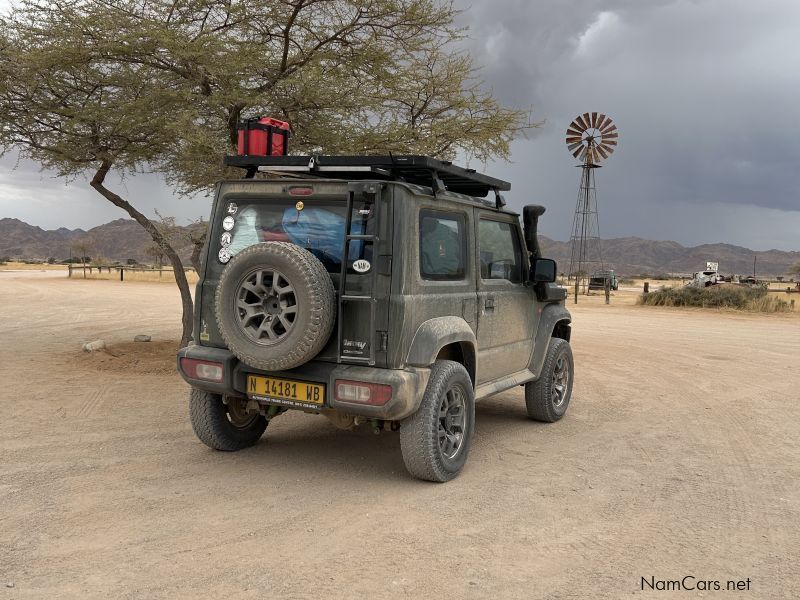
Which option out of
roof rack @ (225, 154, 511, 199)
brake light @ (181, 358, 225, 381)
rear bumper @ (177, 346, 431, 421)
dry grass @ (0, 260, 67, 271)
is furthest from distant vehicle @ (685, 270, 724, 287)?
dry grass @ (0, 260, 67, 271)

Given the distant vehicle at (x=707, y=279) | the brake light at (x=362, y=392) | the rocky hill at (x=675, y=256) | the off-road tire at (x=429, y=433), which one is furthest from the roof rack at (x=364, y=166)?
the rocky hill at (x=675, y=256)

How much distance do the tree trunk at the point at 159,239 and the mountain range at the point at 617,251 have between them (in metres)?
118

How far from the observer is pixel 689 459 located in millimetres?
5945

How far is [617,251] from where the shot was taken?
576 feet

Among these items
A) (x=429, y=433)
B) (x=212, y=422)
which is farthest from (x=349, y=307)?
(x=212, y=422)

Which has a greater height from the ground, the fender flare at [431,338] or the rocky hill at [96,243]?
the rocky hill at [96,243]

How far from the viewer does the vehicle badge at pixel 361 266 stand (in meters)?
4.78

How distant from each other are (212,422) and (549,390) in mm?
3416

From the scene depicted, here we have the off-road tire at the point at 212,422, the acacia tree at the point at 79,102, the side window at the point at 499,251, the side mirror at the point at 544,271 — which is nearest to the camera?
the off-road tire at the point at 212,422

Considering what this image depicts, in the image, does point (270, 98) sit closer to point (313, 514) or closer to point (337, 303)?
point (337, 303)

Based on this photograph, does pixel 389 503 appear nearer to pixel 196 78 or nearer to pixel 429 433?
pixel 429 433

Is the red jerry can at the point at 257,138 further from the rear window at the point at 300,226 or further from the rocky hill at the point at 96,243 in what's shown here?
the rocky hill at the point at 96,243

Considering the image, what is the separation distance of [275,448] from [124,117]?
5.94m

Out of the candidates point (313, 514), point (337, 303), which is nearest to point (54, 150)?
point (337, 303)
